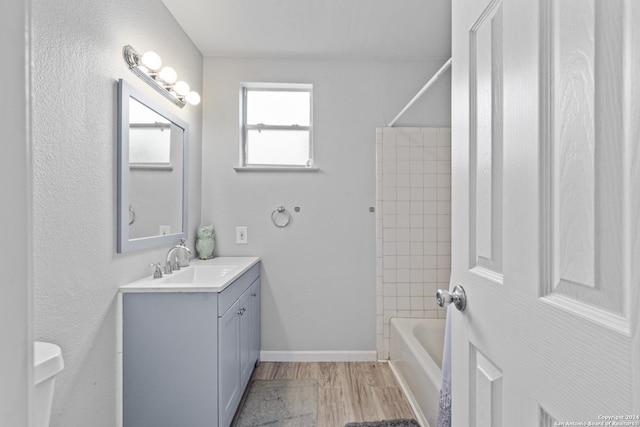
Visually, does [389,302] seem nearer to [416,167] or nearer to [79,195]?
[416,167]

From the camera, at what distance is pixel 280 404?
2.03m

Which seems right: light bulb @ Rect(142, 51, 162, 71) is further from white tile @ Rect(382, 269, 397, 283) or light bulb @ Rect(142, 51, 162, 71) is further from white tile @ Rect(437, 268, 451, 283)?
white tile @ Rect(437, 268, 451, 283)

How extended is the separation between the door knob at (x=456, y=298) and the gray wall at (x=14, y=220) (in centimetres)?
83

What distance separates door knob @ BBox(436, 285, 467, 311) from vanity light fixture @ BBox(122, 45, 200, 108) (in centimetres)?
178

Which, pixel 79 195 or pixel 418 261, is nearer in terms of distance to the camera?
pixel 79 195

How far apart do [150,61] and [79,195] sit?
87cm

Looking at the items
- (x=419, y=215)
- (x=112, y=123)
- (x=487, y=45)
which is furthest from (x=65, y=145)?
(x=419, y=215)

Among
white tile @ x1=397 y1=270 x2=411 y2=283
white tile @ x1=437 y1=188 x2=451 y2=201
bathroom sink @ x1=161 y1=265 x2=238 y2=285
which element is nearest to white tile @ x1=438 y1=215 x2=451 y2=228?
white tile @ x1=437 y1=188 x2=451 y2=201

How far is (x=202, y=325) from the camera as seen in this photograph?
5.15ft

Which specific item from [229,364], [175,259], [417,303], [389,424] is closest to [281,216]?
[175,259]

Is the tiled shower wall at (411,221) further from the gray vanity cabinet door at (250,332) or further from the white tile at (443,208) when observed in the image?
the gray vanity cabinet door at (250,332)

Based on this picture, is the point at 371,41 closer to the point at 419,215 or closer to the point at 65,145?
the point at 419,215

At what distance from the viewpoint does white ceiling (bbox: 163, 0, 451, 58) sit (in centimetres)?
204

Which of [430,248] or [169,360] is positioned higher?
[430,248]
